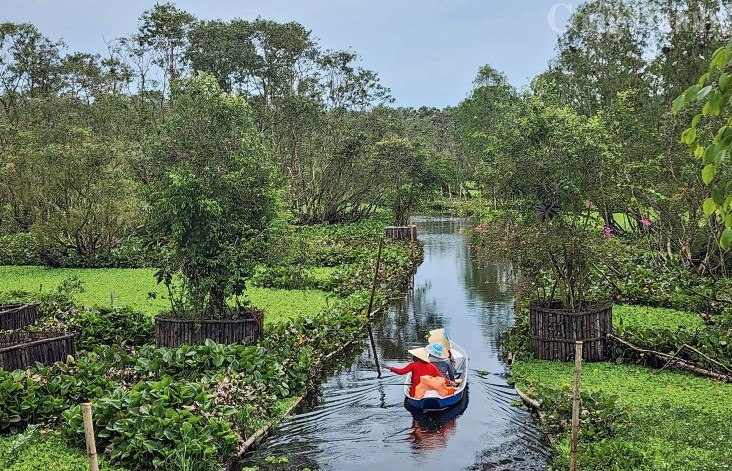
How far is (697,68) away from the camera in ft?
80.9

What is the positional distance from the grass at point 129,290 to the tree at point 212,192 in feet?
9.18

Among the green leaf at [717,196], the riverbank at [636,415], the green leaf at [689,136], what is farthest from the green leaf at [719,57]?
the riverbank at [636,415]

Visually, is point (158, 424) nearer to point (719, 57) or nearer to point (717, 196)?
point (717, 196)

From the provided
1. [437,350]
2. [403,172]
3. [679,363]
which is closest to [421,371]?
[437,350]

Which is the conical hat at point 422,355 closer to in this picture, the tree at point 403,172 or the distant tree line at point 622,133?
the distant tree line at point 622,133

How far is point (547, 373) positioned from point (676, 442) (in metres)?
3.63

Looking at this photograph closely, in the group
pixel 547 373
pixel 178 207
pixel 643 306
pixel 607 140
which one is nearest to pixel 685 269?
pixel 643 306

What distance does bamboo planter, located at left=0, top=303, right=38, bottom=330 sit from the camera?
13.2m

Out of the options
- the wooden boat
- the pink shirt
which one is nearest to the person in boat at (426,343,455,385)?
the wooden boat

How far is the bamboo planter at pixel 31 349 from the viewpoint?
1005cm

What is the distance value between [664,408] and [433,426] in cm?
325

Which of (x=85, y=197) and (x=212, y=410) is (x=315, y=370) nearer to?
(x=212, y=410)

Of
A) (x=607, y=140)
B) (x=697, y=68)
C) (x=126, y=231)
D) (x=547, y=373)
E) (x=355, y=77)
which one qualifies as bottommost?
(x=547, y=373)

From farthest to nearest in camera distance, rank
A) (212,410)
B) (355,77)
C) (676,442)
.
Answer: (355,77)
(212,410)
(676,442)
